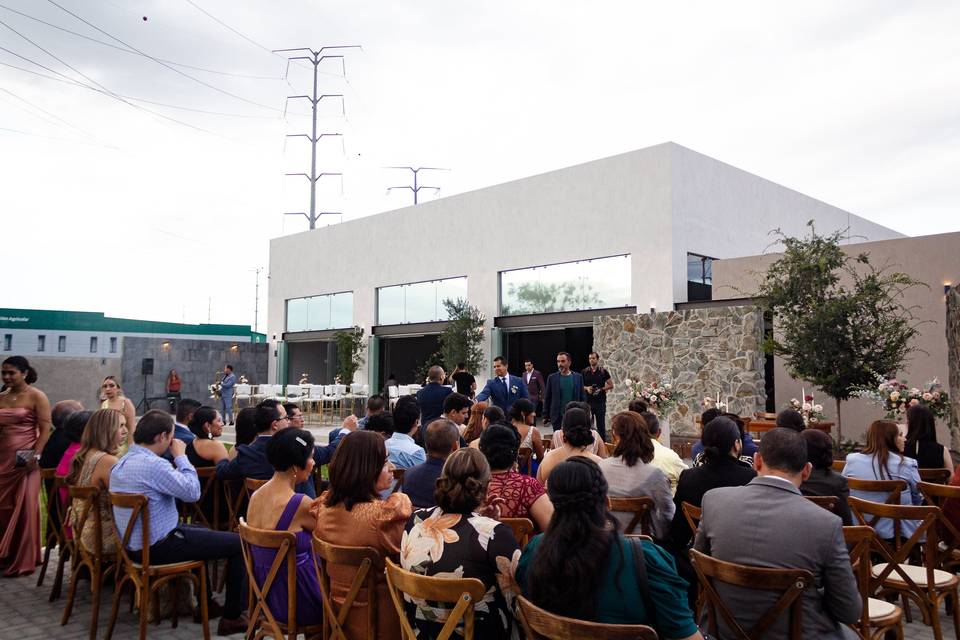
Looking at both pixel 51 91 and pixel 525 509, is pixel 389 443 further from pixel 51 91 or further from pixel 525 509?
pixel 51 91

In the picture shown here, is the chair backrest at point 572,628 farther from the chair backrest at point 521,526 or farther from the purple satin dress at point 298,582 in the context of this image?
the purple satin dress at point 298,582

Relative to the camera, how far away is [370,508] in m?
2.67

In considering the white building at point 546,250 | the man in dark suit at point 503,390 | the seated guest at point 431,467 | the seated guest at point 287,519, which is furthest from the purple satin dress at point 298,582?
the white building at point 546,250

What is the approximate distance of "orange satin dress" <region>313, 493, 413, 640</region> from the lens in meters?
2.57

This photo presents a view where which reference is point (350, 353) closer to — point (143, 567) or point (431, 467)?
point (143, 567)

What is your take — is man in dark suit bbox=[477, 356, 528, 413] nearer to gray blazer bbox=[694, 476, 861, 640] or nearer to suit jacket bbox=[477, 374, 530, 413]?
suit jacket bbox=[477, 374, 530, 413]

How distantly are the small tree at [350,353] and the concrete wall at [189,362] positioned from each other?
17.1 feet

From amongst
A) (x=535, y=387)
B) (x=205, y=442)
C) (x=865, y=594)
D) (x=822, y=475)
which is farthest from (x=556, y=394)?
(x=865, y=594)

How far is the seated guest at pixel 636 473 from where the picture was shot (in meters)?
3.49

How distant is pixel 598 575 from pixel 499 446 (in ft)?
3.77

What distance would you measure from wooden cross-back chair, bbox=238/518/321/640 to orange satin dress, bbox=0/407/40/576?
10.3 ft

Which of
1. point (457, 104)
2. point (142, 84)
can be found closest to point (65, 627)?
point (457, 104)

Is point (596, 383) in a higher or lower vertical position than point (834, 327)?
lower

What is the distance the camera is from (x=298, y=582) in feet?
9.66
